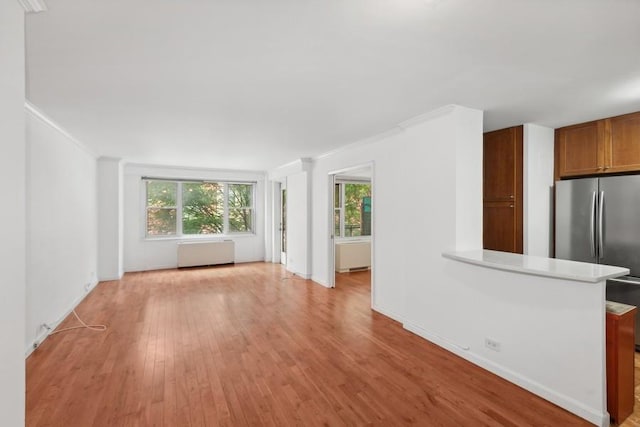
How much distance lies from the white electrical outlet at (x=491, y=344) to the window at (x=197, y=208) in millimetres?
6438

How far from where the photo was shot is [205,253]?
23.2ft

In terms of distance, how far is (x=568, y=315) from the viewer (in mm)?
2096

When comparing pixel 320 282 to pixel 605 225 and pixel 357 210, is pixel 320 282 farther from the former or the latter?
pixel 605 225

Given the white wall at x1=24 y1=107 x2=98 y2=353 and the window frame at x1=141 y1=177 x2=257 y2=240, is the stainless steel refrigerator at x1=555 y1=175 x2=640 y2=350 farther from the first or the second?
the window frame at x1=141 y1=177 x2=257 y2=240

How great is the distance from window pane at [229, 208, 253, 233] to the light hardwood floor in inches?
147

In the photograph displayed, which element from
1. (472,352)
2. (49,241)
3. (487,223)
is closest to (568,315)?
(472,352)

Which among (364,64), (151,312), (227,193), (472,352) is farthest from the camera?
(227,193)

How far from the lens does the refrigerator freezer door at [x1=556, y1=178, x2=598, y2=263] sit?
10.4 ft

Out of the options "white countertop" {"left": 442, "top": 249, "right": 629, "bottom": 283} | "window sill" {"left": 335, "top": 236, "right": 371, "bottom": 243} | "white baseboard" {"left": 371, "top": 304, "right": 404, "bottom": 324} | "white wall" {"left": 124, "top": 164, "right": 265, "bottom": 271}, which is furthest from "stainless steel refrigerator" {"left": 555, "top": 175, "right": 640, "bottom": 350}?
"white wall" {"left": 124, "top": 164, "right": 265, "bottom": 271}

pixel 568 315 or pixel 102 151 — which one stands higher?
pixel 102 151

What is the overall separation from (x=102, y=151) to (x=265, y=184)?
3661 millimetres

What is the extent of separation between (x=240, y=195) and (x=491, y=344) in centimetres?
666

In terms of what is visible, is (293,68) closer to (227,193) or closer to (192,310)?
(192,310)

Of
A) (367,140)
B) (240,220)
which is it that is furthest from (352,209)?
(367,140)
